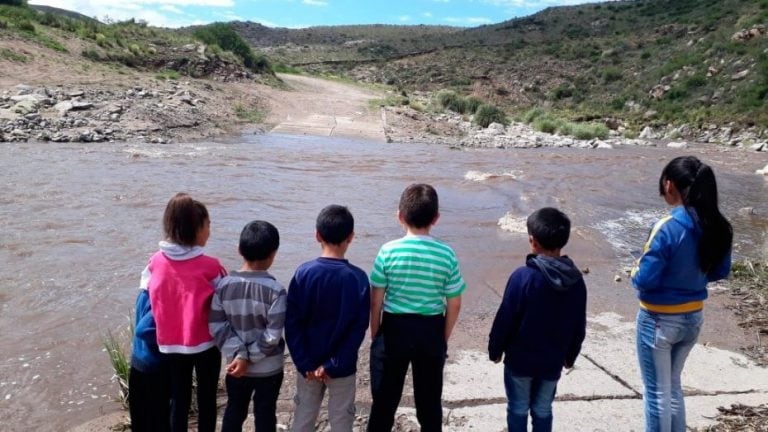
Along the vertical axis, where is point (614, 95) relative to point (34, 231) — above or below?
above

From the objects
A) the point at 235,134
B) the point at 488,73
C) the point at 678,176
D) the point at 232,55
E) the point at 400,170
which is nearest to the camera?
the point at 678,176

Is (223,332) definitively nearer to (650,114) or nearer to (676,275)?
(676,275)

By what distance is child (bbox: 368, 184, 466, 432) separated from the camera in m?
3.23

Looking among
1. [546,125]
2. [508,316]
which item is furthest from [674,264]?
[546,125]

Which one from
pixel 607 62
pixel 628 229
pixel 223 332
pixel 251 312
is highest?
pixel 607 62

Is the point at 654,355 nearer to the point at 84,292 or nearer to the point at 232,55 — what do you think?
the point at 84,292

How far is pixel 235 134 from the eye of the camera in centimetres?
1962

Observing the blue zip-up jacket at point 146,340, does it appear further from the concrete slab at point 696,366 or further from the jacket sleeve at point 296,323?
the concrete slab at point 696,366

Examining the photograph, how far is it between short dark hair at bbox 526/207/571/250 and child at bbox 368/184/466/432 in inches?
18.0

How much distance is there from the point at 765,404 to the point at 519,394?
195cm

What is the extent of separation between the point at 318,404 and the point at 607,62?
44385mm

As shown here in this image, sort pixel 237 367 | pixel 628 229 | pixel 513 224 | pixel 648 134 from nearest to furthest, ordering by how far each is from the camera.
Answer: pixel 237 367, pixel 513 224, pixel 628 229, pixel 648 134

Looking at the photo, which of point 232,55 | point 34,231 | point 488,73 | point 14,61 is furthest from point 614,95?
point 34,231

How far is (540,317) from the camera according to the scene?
3195 mm
